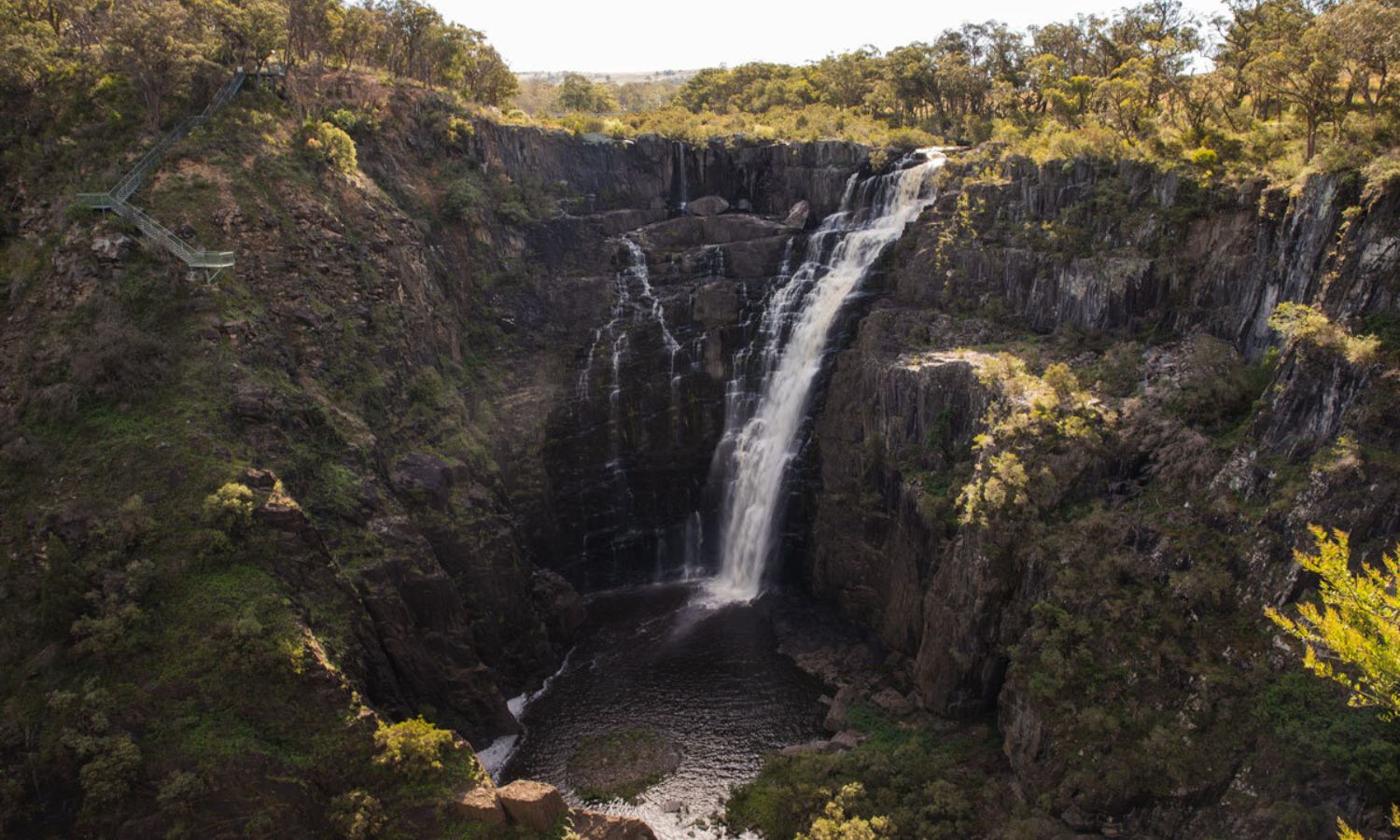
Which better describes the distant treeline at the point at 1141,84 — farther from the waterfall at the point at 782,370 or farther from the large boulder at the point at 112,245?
the large boulder at the point at 112,245

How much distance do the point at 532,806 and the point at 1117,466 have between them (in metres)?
24.4

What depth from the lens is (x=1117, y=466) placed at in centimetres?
3084

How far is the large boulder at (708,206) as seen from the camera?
192ft

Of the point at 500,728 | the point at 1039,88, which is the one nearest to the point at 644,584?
the point at 500,728

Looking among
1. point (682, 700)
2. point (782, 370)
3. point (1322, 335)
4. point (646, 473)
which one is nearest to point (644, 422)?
point (646, 473)

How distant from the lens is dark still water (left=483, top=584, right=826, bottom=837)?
33469mm

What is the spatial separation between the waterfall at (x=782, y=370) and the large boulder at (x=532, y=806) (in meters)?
20.1

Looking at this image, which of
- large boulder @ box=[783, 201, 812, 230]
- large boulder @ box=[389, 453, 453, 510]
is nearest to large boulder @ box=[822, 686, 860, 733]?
large boulder @ box=[389, 453, 453, 510]

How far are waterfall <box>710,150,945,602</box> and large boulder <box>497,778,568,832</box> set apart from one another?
2015 centimetres

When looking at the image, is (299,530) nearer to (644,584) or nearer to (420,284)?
(420,284)

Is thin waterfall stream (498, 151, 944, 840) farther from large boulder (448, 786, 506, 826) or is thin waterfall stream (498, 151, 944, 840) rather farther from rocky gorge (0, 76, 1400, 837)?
large boulder (448, 786, 506, 826)

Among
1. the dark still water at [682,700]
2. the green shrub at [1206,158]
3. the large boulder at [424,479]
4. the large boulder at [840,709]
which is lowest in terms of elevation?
the dark still water at [682,700]

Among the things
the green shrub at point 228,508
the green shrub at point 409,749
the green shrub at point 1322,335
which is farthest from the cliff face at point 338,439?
the green shrub at point 1322,335

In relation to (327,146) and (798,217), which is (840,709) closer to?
(798,217)
